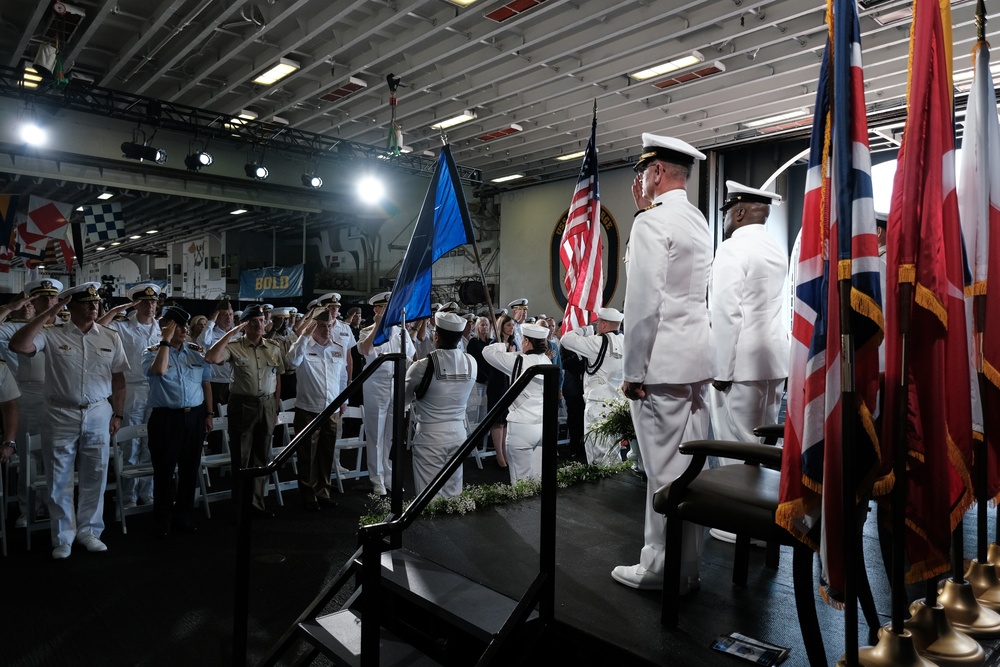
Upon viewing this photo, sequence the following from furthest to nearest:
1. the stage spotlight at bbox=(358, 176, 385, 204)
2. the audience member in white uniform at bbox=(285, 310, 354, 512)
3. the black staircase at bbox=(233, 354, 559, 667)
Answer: the stage spotlight at bbox=(358, 176, 385, 204)
the audience member in white uniform at bbox=(285, 310, 354, 512)
the black staircase at bbox=(233, 354, 559, 667)

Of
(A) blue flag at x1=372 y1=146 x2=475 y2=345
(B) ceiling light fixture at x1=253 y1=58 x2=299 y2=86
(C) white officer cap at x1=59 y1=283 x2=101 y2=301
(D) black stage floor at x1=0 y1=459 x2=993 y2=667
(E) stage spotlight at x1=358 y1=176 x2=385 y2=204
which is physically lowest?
(D) black stage floor at x1=0 y1=459 x2=993 y2=667

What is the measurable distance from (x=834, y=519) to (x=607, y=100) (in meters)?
9.57

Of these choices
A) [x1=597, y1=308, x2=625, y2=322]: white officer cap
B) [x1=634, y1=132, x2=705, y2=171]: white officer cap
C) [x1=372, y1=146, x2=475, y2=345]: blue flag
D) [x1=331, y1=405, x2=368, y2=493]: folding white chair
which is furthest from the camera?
[x1=597, y1=308, x2=625, y2=322]: white officer cap

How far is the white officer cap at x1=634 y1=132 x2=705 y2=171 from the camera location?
3.00m

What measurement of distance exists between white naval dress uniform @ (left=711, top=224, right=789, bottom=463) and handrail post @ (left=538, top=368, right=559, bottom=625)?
1314 mm

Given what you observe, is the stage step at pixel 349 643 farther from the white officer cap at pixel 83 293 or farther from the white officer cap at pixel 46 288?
the white officer cap at pixel 46 288

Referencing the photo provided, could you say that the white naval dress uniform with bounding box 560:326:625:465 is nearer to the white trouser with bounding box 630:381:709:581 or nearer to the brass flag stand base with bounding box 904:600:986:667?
the white trouser with bounding box 630:381:709:581

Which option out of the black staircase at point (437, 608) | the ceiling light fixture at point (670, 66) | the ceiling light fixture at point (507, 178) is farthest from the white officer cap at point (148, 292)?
the ceiling light fixture at point (507, 178)

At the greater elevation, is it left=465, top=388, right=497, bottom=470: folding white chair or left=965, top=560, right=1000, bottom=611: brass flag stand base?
left=965, top=560, right=1000, bottom=611: brass flag stand base

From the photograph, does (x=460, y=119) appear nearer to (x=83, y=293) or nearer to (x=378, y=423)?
(x=378, y=423)

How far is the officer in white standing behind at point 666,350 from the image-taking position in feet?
9.30

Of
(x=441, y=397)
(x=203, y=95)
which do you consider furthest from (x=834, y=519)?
(x=203, y=95)

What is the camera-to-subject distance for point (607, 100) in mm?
10391

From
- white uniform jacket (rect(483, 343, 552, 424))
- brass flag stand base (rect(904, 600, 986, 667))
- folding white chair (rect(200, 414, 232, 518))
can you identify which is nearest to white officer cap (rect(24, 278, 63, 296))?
folding white chair (rect(200, 414, 232, 518))
